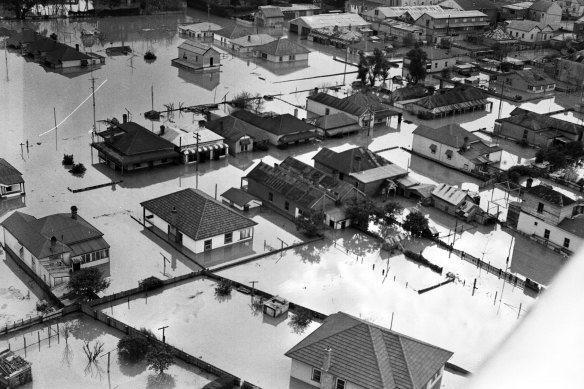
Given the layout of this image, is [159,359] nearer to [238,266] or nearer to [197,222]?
[238,266]

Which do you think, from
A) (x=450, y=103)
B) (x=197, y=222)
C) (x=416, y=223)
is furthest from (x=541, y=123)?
(x=197, y=222)

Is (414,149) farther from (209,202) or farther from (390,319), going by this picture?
(390,319)

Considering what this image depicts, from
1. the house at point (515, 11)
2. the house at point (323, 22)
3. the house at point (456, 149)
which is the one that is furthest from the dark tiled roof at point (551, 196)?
the house at point (515, 11)

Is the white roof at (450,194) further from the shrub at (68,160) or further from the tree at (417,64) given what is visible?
the tree at (417,64)

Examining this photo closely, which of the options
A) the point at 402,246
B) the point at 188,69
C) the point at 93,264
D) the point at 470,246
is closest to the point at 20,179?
the point at 93,264

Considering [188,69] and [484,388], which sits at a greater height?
[484,388]

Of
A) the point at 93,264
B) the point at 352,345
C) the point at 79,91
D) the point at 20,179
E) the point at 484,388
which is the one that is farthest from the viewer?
the point at 79,91
